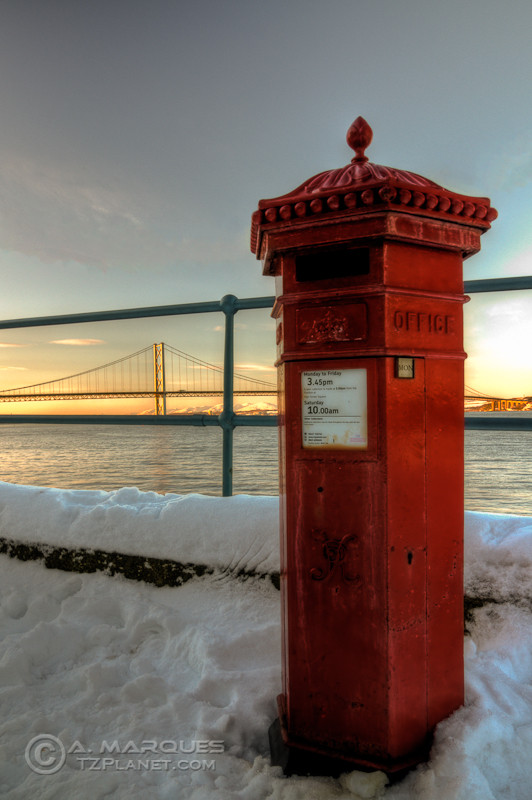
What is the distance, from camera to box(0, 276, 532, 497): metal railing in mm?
1913

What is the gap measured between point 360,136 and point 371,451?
900 mm

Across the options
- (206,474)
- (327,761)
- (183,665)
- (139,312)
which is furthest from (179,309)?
(206,474)

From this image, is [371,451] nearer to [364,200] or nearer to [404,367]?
[404,367]

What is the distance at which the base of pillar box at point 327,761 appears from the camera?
123 cm

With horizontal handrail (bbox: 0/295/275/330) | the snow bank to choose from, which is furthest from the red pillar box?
horizontal handrail (bbox: 0/295/275/330)

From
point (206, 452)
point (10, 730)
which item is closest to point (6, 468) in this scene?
point (206, 452)

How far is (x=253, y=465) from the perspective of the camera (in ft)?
72.0

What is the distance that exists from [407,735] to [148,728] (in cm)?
77

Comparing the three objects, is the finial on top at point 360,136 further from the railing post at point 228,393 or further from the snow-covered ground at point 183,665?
the snow-covered ground at point 183,665

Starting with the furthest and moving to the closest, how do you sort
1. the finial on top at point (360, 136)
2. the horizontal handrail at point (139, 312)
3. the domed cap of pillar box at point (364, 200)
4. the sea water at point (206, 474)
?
the sea water at point (206, 474) < the horizontal handrail at point (139, 312) < the finial on top at point (360, 136) < the domed cap of pillar box at point (364, 200)

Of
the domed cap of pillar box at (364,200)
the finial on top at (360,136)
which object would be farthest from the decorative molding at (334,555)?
the finial on top at (360,136)

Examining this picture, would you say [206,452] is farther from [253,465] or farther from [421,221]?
[421,221]

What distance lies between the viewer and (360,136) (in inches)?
52.1

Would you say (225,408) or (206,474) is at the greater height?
(225,408)
